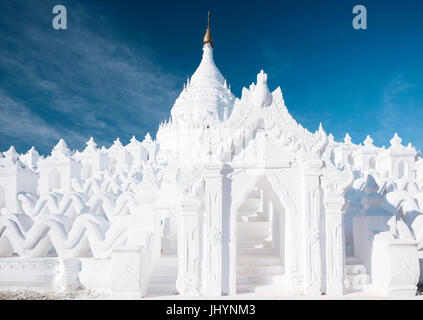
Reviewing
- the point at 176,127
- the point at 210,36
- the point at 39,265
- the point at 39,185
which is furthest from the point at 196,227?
the point at 210,36

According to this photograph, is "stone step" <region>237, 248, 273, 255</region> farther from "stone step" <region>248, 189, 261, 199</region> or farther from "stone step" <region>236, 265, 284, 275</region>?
"stone step" <region>248, 189, 261, 199</region>

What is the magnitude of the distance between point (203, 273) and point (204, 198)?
1.60m

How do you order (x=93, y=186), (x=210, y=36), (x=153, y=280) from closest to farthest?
(x=153, y=280)
(x=93, y=186)
(x=210, y=36)

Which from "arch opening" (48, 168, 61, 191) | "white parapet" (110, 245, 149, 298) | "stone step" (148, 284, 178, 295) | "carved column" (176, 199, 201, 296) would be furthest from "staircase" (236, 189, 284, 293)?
"arch opening" (48, 168, 61, 191)

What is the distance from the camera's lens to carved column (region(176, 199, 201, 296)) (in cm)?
669

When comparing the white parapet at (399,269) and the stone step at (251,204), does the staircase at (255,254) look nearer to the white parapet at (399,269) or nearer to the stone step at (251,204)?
the stone step at (251,204)

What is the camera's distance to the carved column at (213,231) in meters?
6.64

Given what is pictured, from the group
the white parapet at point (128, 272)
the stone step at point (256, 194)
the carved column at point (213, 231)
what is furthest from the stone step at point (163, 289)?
the stone step at point (256, 194)

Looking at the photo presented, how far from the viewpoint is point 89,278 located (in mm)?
7785

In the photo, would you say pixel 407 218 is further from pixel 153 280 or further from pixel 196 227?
pixel 153 280

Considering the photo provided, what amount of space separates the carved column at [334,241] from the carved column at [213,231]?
2.33 m

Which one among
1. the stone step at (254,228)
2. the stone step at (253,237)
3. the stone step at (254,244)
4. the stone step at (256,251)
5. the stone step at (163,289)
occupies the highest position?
the stone step at (254,228)

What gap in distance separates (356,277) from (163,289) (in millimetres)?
4396

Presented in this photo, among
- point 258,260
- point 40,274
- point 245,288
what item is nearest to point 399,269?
point 258,260
